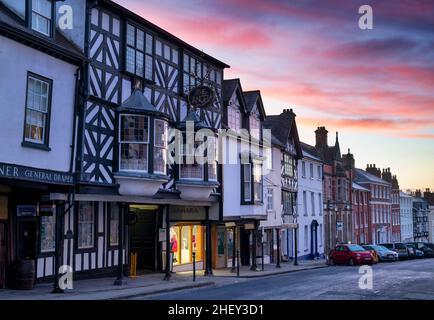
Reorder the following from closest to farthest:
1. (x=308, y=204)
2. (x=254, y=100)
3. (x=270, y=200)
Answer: (x=254, y=100)
(x=270, y=200)
(x=308, y=204)

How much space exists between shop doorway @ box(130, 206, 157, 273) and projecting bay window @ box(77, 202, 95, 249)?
5478 mm

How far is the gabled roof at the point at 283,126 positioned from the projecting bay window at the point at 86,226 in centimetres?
2360

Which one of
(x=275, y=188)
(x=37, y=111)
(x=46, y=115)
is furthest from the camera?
(x=275, y=188)

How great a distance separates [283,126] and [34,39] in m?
30.6

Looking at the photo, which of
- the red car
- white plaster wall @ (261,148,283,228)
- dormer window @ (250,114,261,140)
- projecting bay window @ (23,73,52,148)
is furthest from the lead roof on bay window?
the red car

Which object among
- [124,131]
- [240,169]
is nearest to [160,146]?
[124,131]

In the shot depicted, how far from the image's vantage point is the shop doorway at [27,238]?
19203 millimetres

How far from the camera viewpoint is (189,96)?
88.8 feet

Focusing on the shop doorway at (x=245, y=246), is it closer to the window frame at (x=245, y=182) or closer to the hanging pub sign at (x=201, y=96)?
the window frame at (x=245, y=182)

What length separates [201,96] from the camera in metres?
26.9

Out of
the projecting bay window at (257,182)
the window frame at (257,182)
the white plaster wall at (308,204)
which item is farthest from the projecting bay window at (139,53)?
the white plaster wall at (308,204)

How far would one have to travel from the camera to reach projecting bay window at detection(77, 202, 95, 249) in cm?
2197

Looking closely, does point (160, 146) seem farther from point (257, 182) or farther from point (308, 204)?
point (308, 204)
